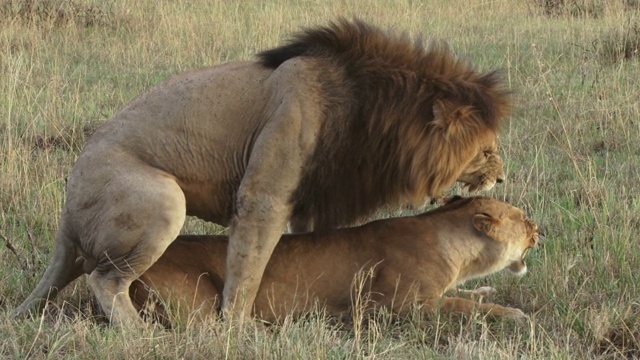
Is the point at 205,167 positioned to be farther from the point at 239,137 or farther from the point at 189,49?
the point at 189,49

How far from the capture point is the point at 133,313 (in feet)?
14.1

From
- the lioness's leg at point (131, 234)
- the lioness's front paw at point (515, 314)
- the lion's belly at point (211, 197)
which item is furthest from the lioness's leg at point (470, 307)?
the lioness's leg at point (131, 234)

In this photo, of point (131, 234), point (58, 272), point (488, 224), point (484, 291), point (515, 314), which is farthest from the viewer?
point (484, 291)

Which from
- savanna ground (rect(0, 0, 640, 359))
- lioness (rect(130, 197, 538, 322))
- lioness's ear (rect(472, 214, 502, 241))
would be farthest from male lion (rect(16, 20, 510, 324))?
savanna ground (rect(0, 0, 640, 359))

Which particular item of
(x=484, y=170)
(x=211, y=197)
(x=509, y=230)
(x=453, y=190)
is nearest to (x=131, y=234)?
(x=211, y=197)

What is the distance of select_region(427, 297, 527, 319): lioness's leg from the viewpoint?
437 cm

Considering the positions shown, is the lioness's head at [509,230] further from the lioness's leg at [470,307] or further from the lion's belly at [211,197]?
the lion's belly at [211,197]

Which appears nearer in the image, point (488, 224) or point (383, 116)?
point (383, 116)

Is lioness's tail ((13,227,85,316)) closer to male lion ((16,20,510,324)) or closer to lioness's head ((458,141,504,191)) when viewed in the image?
male lion ((16,20,510,324))

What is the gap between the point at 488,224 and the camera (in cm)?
472

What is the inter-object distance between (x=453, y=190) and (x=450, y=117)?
1862 millimetres

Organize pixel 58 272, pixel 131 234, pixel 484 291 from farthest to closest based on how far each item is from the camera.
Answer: pixel 484 291
pixel 58 272
pixel 131 234

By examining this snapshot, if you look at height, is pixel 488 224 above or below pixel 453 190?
above

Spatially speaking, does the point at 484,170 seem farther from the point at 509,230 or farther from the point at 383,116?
the point at 383,116
